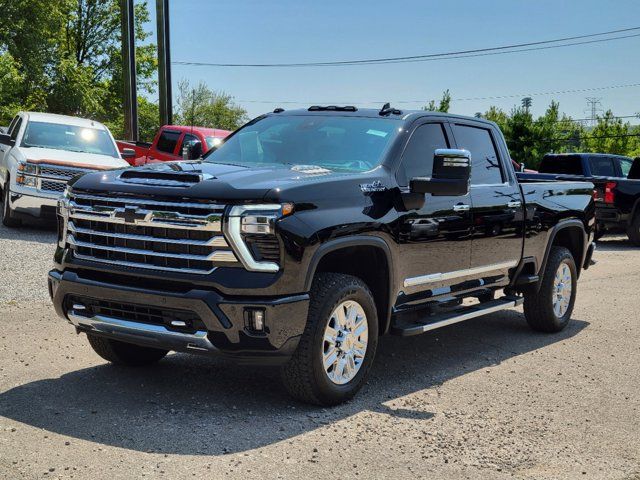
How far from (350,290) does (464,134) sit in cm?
247

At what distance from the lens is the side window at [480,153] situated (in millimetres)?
7191

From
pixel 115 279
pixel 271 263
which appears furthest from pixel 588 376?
pixel 115 279

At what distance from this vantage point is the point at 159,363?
6508 mm

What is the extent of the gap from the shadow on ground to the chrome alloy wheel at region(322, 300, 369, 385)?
25 cm

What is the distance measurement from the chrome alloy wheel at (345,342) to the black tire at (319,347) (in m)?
0.05

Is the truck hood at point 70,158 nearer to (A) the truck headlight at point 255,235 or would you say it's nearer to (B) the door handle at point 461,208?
(B) the door handle at point 461,208

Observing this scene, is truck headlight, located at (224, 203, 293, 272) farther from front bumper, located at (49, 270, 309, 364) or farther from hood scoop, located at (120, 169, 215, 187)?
hood scoop, located at (120, 169, 215, 187)

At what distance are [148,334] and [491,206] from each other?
3.34 meters

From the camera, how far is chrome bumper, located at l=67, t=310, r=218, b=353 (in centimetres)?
496

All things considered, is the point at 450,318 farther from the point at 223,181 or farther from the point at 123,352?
the point at 123,352

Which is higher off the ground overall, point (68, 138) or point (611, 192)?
point (68, 138)

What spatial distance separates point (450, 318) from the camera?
6.51 metres

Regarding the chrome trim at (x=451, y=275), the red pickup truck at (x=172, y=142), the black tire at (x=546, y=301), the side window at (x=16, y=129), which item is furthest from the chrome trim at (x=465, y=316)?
the side window at (x=16, y=129)

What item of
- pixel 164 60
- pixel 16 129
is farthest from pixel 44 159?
pixel 164 60
